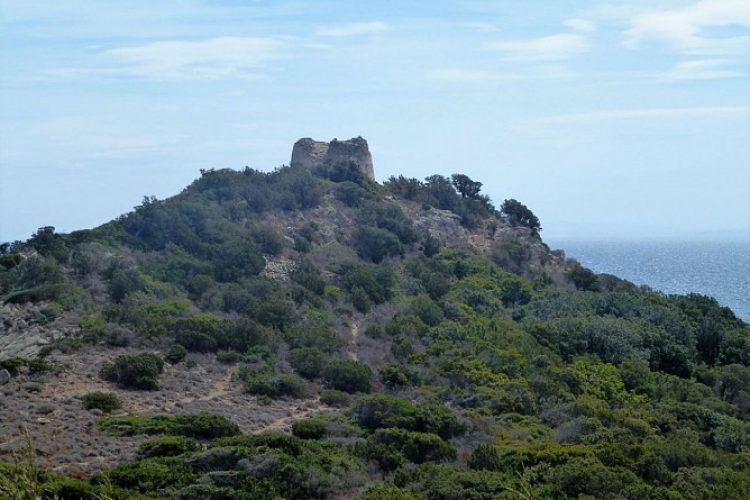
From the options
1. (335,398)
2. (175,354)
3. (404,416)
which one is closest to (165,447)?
(404,416)

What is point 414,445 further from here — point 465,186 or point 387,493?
point 465,186

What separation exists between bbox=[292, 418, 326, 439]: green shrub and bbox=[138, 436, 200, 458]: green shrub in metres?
2.48

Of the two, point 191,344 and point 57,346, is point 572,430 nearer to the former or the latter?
point 191,344

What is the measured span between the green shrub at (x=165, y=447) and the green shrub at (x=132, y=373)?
14.1ft

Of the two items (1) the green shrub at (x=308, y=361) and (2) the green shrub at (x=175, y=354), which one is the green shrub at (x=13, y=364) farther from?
(1) the green shrub at (x=308, y=361)

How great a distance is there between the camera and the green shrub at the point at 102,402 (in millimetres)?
18344

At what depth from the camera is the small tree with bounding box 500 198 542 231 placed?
48094mm

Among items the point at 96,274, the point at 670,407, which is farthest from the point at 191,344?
the point at 670,407

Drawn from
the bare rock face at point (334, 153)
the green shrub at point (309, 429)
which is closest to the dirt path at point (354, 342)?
the green shrub at point (309, 429)

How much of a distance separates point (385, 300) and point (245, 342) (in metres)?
8.65

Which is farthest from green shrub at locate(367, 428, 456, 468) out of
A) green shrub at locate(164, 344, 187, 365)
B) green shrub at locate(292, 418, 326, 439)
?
green shrub at locate(164, 344, 187, 365)

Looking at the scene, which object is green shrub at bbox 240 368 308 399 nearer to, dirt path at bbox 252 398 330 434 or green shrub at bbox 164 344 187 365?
dirt path at bbox 252 398 330 434

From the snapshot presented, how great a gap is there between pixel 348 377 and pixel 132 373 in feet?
18.2

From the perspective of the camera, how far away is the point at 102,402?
18438mm
